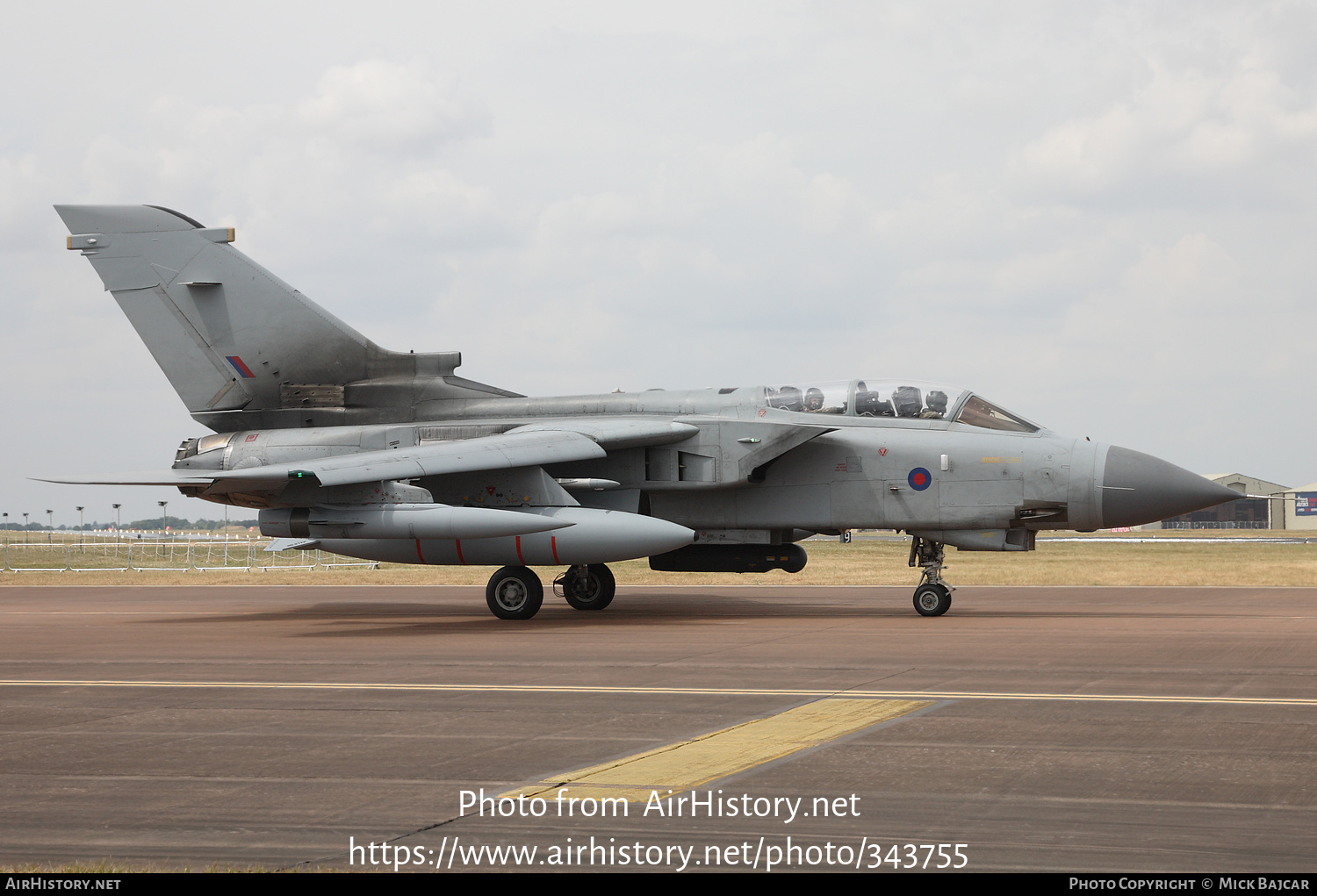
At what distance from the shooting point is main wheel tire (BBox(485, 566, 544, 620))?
16.6 metres

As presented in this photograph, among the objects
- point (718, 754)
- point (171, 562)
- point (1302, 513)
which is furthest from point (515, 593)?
point (1302, 513)

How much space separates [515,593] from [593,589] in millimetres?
2073

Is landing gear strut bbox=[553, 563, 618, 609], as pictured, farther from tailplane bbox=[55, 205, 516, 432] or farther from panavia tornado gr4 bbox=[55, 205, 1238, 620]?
tailplane bbox=[55, 205, 516, 432]

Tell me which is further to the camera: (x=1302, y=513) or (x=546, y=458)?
(x=1302, y=513)

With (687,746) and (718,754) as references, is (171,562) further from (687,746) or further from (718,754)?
(718,754)

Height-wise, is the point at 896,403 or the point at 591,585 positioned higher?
the point at 896,403

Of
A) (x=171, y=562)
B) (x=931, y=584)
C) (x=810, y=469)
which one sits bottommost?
(x=171, y=562)

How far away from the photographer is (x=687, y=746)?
265 inches

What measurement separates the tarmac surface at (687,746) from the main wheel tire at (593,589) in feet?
13.6

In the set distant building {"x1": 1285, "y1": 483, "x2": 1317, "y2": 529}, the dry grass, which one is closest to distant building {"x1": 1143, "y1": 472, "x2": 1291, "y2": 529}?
distant building {"x1": 1285, "y1": 483, "x2": 1317, "y2": 529}

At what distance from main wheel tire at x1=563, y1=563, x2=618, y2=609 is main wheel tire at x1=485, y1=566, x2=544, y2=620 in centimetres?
185

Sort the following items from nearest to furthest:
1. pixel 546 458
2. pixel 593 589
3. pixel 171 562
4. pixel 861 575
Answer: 1. pixel 546 458
2. pixel 593 589
3. pixel 861 575
4. pixel 171 562

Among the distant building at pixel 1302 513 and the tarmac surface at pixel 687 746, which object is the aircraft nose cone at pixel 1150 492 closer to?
the tarmac surface at pixel 687 746

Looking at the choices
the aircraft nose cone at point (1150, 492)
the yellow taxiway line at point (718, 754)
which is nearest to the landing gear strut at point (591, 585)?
the aircraft nose cone at point (1150, 492)
